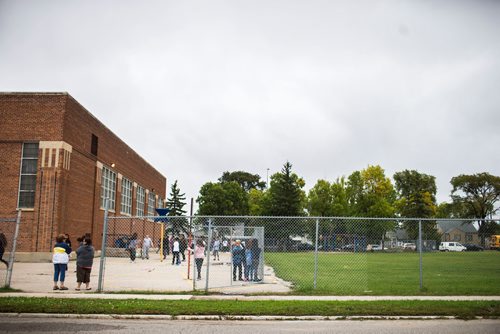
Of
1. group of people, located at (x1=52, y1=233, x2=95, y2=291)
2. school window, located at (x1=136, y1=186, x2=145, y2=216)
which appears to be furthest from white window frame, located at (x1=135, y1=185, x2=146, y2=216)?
group of people, located at (x1=52, y1=233, x2=95, y2=291)

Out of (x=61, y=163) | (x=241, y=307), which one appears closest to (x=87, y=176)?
(x=61, y=163)

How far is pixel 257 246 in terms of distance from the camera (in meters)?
15.3

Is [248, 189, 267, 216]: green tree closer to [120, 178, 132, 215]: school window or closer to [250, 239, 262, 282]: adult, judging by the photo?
[120, 178, 132, 215]: school window

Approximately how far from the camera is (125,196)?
40.9m

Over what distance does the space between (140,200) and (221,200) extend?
30.7m

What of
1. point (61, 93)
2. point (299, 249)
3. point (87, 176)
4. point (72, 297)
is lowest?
point (72, 297)

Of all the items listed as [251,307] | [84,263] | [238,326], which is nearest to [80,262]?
[84,263]

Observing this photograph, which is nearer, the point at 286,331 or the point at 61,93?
the point at 286,331

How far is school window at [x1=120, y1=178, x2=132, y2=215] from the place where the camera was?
132 ft

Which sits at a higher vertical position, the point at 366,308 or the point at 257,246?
the point at 257,246

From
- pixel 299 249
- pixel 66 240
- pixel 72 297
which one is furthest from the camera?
pixel 299 249

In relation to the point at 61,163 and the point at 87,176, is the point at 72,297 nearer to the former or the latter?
the point at 61,163

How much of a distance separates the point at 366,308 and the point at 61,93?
22.3 metres

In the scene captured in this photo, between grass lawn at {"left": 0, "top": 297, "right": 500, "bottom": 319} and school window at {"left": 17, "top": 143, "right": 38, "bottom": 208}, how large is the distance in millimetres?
16455
